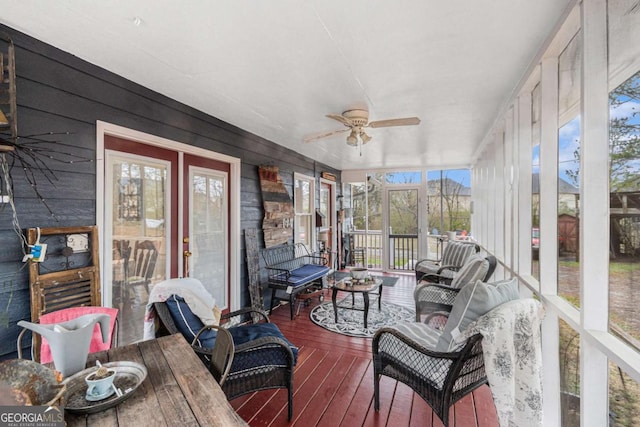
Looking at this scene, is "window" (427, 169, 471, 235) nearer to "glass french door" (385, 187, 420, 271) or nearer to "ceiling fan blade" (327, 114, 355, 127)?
"glass french door" (385, 187, 420, 271)

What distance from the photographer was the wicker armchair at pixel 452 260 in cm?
471

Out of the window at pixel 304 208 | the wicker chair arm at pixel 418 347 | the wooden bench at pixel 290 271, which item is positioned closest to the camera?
the wicker chair arm at pixel 418 347

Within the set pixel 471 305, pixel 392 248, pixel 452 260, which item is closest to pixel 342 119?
pixel 471 305

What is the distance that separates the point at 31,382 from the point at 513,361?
2.05 m

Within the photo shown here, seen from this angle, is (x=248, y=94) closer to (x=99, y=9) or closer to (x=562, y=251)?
(x=99, y=9)

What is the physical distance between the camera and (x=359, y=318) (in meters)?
3.96

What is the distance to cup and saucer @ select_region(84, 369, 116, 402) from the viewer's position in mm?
1089

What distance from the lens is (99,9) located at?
61.6 inches

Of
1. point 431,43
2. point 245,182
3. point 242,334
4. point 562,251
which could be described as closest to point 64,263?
point 242,334

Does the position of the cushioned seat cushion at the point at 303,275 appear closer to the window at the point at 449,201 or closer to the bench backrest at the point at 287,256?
the bench backrest at the point at 287,256

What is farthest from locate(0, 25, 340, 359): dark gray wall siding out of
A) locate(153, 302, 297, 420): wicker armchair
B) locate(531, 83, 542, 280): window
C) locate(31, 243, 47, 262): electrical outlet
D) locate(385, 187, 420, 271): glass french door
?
locate(385, 187, 420, 271): glass french door

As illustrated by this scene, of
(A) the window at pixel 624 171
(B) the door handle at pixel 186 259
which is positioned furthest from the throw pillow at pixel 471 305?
(B) the door handle at pixel 186 259

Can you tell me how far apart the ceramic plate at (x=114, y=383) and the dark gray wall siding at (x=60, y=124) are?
95 centimetres

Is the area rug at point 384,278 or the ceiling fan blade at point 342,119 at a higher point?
the ceiling fan blade at point 342,119
